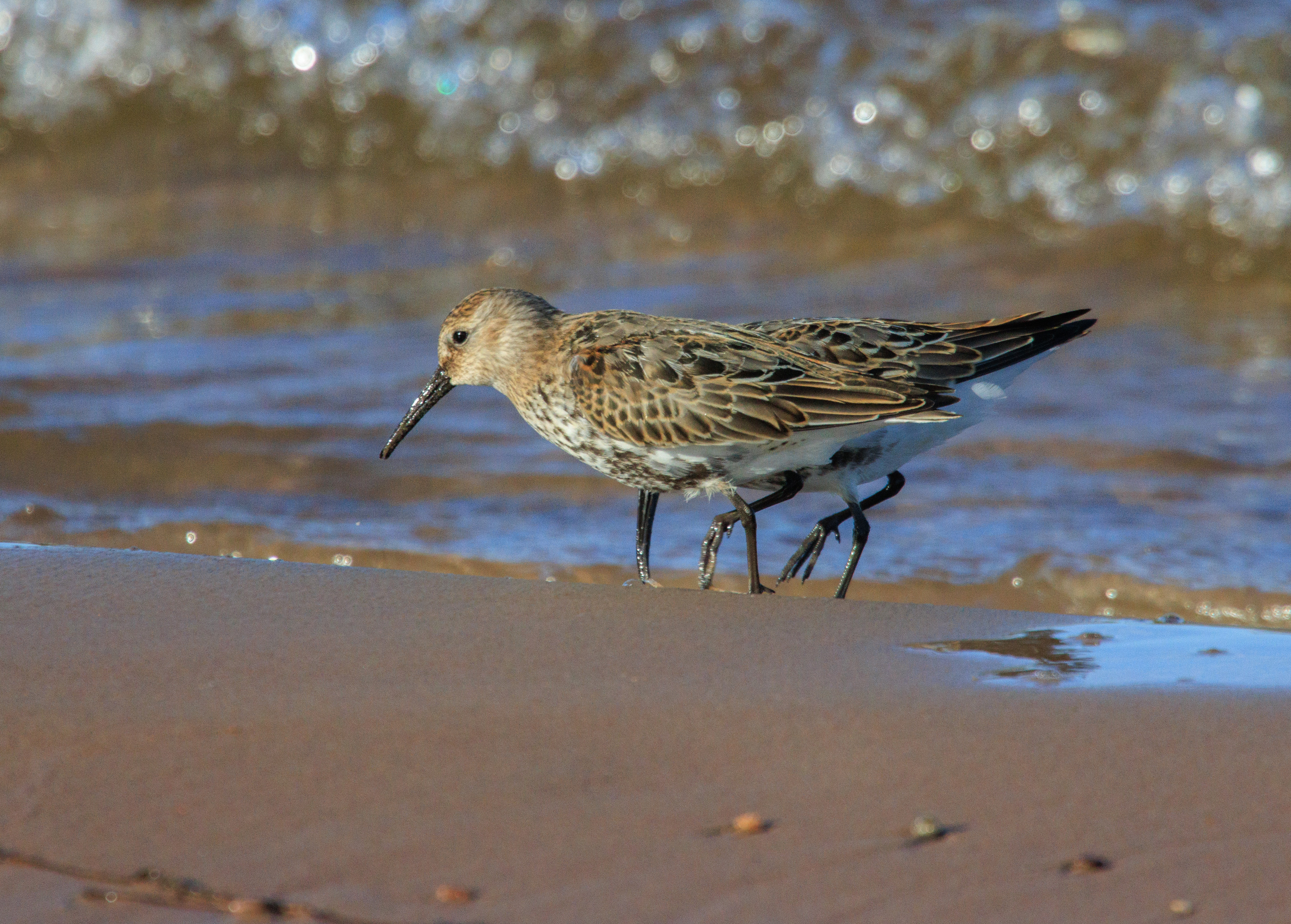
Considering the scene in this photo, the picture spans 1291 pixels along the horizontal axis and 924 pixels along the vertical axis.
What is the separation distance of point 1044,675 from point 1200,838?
81cm

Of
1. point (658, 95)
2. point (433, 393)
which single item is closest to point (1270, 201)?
point (658, 95)

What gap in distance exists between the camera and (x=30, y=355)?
25.7 feet

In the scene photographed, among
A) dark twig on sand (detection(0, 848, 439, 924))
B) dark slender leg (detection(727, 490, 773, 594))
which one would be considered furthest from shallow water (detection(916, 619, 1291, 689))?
dark twig on sand (detection(0, 848, 439, 924))

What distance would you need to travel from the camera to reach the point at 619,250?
34.8ft

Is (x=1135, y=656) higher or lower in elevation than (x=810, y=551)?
lower

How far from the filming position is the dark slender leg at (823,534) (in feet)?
16.0

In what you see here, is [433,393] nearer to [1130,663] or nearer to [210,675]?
→ [210,675]

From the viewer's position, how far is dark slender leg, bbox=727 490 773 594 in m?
4.46

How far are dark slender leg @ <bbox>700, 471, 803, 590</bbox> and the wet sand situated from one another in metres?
0.75

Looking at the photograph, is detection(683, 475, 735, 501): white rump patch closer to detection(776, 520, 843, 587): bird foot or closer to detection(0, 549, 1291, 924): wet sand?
detection(776, 520, 843, 587): bird foot

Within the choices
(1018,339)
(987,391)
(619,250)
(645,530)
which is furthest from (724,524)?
(619,250)

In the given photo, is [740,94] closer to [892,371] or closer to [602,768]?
[892,371]

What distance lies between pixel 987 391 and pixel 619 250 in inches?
235

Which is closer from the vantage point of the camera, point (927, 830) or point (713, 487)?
point (927, 830)
